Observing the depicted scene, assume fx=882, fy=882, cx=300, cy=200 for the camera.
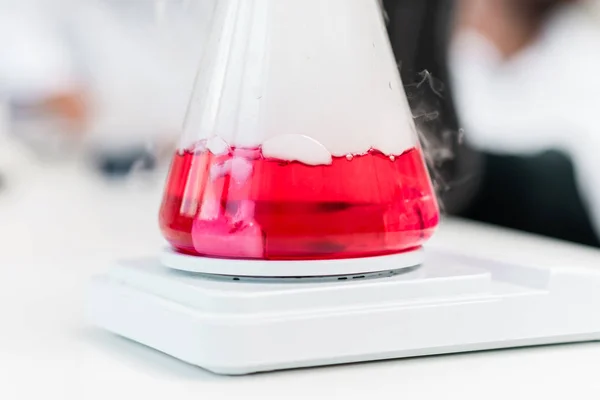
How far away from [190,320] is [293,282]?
0.25 ft

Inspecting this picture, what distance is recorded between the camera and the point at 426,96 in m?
0.77

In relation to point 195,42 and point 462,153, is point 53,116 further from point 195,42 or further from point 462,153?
point 462,153

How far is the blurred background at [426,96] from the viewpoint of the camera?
1.04 meters

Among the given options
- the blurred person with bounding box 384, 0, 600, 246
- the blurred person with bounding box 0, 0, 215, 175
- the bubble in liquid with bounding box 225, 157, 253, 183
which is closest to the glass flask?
the bubble in liquid with bounding box 225, 157, 253, 183

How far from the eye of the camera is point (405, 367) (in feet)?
1.82

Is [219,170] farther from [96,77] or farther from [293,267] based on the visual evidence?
[96,77]

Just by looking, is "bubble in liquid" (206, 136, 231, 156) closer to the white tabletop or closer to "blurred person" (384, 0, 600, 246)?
the white tabletop

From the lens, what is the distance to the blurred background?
3.43ft

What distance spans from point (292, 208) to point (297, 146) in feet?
0.13

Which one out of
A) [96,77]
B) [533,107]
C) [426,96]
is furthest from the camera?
[96,77]

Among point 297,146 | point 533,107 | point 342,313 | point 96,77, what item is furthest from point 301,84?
point 96,77

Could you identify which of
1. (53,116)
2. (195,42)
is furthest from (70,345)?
(53,116)

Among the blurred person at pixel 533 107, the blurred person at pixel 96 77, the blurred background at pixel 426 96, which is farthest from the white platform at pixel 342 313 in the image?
the blurred person at pixel 96 77

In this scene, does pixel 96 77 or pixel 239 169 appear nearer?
pixel 239 169
